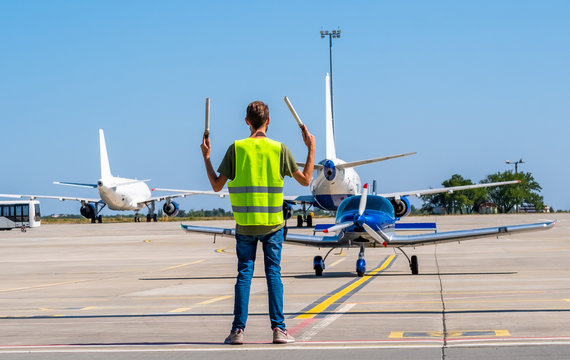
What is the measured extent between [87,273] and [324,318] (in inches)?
491

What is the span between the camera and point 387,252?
28875 mm

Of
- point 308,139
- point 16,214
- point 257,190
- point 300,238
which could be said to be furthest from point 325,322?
point 16,214

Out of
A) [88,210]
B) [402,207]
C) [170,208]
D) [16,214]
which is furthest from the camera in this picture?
[88,210]

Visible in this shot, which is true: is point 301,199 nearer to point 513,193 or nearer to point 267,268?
point 267,268

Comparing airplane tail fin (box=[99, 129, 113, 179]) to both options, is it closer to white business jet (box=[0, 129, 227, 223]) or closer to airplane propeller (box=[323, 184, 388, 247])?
white business jet (box=[0, 129, 227, 223])

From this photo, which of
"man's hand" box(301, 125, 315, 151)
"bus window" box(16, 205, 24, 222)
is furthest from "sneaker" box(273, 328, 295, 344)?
"bus window" box(16, 205, 24, 222)

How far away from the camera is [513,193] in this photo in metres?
170

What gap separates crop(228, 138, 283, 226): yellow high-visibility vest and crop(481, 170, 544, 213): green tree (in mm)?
165835

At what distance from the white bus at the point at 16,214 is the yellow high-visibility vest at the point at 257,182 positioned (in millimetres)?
68460

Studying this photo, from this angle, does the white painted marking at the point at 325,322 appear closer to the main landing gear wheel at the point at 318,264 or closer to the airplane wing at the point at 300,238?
the main landing gear wheel at the point at 318,264

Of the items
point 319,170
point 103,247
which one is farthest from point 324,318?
point 319,170

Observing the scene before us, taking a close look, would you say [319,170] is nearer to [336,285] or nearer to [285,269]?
[285,269]

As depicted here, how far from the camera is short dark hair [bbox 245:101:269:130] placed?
8805 millimetres

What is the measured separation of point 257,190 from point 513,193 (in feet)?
549
